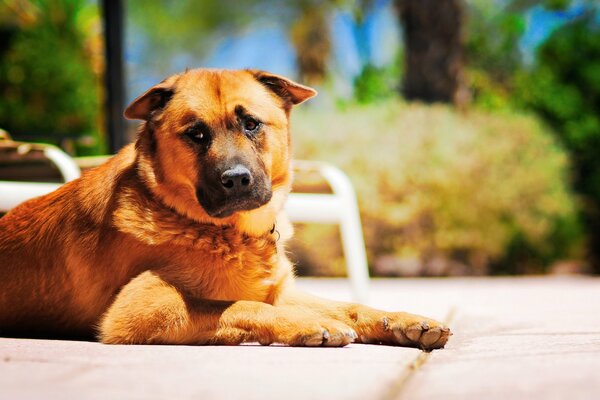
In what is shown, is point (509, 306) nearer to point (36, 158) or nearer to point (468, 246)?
point (36, 158)

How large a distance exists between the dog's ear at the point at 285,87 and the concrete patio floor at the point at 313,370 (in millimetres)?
1257

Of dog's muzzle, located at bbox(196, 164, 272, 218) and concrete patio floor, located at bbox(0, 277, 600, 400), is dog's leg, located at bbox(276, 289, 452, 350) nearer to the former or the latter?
concrete patio floor, located at bbox(0, 277, 600, 400)

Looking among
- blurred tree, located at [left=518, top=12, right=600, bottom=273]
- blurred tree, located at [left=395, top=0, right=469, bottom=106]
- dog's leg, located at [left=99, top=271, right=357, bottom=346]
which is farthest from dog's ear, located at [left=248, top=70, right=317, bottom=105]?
blurred tree, located at [left=518, top=12, right=600, bottom=273]

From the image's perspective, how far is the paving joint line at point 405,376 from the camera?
1.80m

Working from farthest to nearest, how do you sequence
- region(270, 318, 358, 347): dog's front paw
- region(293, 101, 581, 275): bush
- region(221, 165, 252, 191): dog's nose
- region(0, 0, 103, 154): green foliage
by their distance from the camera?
region(0, 0, 103, 154): green foliage
region(293, 101, 581, 275): bush
region(221, 165, 252, 191): dog's nose
region(270, 318, 358, 347): dog's front paw

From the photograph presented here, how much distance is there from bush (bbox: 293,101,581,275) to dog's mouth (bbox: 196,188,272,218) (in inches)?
259

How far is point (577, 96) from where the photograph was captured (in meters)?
12.6

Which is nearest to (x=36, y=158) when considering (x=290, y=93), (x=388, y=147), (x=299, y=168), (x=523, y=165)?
(x=299, y=168)

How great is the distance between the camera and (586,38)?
1303 centimetres

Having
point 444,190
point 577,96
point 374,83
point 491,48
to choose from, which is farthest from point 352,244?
point 491,48

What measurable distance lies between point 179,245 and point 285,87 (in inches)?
37.4

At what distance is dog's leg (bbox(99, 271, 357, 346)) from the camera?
2648mm

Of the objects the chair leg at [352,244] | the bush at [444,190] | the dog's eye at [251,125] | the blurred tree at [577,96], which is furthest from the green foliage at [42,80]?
the dog's eye at [251,125]

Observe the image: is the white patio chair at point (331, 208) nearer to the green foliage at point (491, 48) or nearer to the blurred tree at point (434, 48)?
the blurred tree at point (434, 48)
